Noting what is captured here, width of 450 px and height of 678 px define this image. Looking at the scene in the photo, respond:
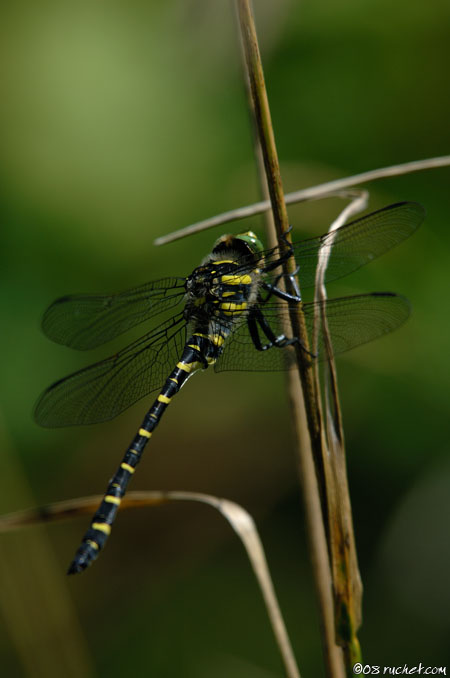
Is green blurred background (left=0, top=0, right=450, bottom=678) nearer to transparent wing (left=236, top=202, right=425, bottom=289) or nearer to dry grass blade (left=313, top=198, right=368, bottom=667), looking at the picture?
transparent wing (left=236, top=202, right=425, bottom=289)

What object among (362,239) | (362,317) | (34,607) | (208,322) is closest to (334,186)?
(362,239)

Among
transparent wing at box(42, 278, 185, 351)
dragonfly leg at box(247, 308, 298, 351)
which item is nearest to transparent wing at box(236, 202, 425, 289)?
dragonfly leg at box(247, 308, 298, 351)

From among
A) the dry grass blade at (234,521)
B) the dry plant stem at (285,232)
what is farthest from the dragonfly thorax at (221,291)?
the dry grass blade at (234,521)

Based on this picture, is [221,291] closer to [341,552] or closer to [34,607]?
[341,552]

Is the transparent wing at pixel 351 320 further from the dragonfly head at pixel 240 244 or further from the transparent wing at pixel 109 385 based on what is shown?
the transparent wing at pixel 109 385

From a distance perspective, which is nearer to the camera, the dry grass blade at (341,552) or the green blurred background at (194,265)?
the dry grass blade at (341,552)

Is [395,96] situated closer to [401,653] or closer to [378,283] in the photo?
[378,283]
